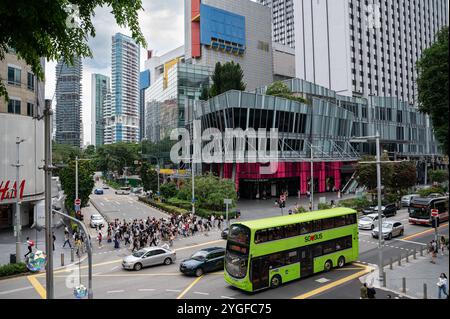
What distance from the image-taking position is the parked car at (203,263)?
66.0ft

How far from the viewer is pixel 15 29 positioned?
7914 millimetres

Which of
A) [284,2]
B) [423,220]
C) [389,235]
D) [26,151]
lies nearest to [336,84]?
[423,220]

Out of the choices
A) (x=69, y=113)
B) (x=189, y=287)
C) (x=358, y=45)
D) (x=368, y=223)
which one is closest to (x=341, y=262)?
(x=189, y=287)

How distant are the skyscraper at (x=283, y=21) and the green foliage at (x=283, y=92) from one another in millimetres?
91902

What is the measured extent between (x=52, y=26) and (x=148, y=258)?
17212mm

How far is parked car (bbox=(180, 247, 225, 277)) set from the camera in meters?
20.1

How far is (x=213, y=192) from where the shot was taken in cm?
4166

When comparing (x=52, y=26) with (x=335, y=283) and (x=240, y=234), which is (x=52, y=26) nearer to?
(x=240, y=234)

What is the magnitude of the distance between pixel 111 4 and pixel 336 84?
8720 centimetres

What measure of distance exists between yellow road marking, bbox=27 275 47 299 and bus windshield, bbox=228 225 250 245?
9.88 m

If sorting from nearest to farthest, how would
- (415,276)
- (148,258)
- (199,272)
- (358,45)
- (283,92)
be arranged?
(415,276) < (199,272) < (148,258) < (283,92) < (358,45)

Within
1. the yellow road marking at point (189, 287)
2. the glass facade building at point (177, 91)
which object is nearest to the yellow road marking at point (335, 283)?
the yellow road marking at point (189, 287)

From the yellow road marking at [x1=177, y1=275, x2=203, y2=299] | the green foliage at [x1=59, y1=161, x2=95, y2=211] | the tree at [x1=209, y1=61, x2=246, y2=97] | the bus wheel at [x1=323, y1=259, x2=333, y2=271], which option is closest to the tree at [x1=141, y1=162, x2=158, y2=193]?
the green foliage at [x1=59, y1=161, x2=95, y2=211]

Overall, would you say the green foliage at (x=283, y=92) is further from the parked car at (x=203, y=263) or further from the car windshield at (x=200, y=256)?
the car windshield at (x=200, y=256)
